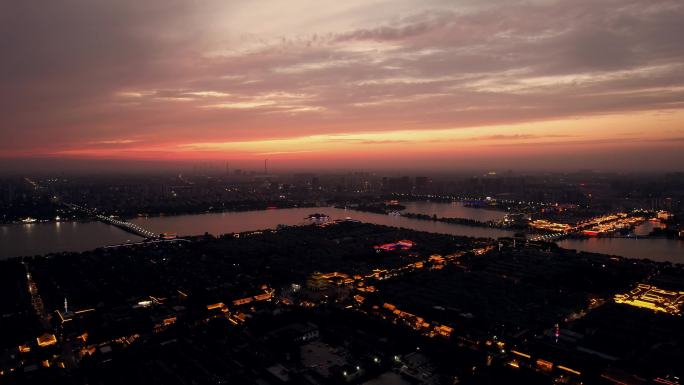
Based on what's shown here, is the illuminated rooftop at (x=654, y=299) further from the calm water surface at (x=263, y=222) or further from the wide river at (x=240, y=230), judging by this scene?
the calm water surface at (x=263, y=222)

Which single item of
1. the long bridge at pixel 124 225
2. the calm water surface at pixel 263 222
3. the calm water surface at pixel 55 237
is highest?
the long bridge at pixel 124 225

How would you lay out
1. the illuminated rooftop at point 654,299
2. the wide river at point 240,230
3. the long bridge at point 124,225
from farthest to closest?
the long bridge at point 124,225, the wide river at point 240,230, the illuminated rooftop at point 654,299

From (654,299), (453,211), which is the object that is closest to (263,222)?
(453,211)

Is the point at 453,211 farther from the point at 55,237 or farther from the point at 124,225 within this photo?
the point at 55,237

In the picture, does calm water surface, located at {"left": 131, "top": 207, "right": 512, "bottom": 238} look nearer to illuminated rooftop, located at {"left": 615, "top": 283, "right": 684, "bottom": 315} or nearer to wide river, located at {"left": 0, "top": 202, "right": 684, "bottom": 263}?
wide river, located at {"left": 0, "top": 202, "right": 684, "bottom": 263}

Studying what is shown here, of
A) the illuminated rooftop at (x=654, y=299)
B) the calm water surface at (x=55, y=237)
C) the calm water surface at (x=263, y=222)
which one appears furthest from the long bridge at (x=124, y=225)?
the illuminated rooftop at (x=654, y=299)

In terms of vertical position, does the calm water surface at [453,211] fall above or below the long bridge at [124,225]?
below

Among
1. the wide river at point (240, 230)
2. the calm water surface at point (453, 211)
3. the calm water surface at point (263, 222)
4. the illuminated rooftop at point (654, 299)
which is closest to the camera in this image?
the illuminated rooftop at point (654, 299)

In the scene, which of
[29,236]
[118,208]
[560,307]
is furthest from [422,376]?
[118,208]
